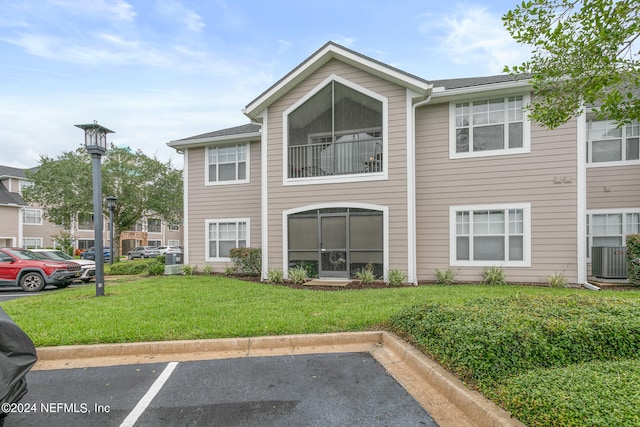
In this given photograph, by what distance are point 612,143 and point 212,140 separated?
44.4ft

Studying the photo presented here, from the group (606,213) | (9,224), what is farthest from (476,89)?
(9,224)

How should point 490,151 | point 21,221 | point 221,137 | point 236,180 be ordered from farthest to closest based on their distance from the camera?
point 21,221, point 236,180, point 221,137, point 490,151

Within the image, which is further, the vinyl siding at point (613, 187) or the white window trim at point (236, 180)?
the white window trim at point (236, 180)

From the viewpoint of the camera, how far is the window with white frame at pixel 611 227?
9742 mm

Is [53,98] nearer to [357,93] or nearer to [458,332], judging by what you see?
[357,93]

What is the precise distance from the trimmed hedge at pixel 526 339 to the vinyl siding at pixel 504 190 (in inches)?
209

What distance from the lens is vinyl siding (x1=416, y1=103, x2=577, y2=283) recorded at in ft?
28.6

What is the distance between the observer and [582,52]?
171 inches

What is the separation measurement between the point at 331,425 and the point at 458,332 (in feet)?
5.74

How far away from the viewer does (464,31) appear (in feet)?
30.8

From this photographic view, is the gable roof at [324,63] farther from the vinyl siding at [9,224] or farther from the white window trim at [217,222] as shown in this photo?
the vinyl siding at [9,224]

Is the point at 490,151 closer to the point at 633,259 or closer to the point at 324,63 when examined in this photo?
the point at 633,259

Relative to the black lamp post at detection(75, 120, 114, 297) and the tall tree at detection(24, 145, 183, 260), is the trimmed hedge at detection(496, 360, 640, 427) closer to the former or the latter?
the black lamp post at detection(75, 120, 114, 297)

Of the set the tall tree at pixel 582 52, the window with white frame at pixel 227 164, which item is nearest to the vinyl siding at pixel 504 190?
the tall tree at pixel 582 52
